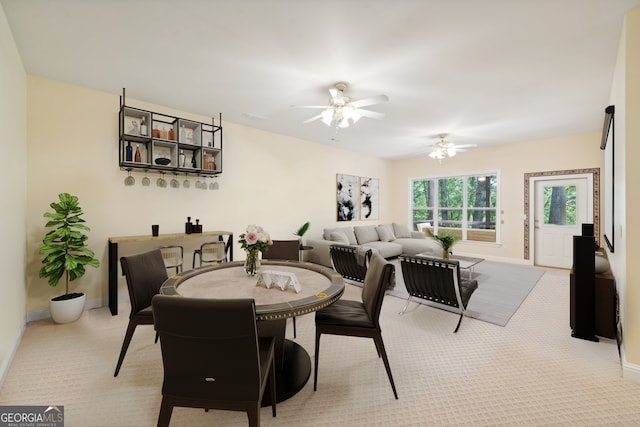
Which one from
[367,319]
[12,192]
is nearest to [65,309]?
[12,192]

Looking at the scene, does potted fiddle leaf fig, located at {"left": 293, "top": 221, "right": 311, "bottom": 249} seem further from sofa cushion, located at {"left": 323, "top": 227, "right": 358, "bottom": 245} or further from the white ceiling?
the white ceiling

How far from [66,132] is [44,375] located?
2673mm

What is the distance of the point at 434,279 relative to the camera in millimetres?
3129

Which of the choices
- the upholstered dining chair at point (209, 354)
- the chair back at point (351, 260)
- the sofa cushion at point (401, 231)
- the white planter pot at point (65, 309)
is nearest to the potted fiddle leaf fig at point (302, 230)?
the chair back at point (351, 260)

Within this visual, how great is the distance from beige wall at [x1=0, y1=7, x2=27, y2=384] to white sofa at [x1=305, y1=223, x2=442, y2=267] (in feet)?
13.0

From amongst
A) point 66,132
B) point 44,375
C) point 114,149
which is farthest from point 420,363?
point 66,132

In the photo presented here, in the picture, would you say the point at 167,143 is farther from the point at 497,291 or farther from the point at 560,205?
the point at 560,205

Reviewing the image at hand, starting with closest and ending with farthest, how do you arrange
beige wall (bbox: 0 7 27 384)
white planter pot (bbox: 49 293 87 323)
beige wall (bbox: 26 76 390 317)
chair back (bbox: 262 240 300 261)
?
1. beige wall (bbox: 0 7 27 384)
2. white planter pot (bbox: 49 293 87 323)
3. beige wall (bbox: 26 76 390 317)
4. chair back (bbox: 262 240 300 261)

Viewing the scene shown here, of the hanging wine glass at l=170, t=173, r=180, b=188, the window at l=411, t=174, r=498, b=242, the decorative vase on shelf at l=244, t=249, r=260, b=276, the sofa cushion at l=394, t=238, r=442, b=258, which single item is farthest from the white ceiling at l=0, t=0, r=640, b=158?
the sofa cushion at l=394, t=238, r=442, b=258

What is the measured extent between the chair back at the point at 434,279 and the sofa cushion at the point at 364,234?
2.99m

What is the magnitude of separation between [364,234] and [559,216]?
13.3 ft

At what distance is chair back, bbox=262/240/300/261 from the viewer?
330cm

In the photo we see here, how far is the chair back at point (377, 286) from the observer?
1.96 meters

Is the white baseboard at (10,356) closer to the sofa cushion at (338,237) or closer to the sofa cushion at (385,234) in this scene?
the sofa cushion at (338,237)
